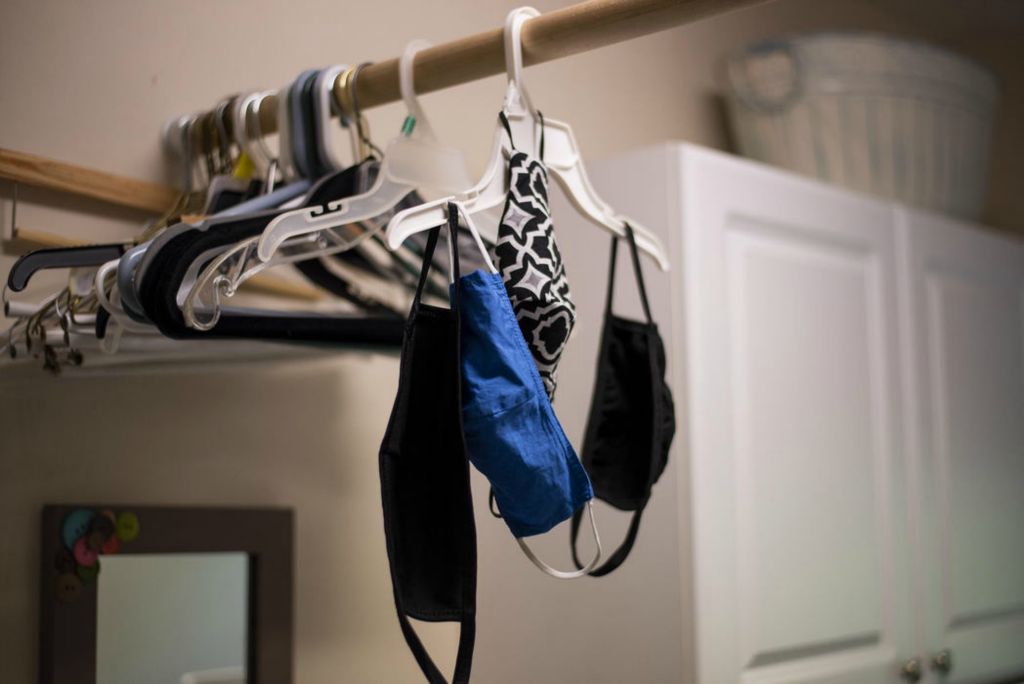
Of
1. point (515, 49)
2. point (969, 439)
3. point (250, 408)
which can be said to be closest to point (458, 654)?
point (515, 49)

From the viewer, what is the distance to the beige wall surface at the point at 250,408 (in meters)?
1.07

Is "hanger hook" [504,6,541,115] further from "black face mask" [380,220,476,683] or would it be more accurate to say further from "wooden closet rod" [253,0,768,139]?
"black face mask" [380,220,476,683]

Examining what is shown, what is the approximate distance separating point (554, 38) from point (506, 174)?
5.1 inches

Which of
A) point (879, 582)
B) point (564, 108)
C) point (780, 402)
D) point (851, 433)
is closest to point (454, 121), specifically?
point (564, 108)

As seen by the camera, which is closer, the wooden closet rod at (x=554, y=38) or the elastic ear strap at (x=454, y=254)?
the elastic ear strap at (x=454, y=254)

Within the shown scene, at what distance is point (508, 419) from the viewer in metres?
0.71

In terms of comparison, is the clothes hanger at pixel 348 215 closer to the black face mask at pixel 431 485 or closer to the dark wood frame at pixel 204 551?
the black face mask at pixel 431 485

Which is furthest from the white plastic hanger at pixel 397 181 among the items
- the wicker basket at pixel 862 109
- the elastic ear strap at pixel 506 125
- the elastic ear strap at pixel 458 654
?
the wicker basket at pixel 862 109

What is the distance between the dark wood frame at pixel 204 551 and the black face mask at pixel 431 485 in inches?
19.9

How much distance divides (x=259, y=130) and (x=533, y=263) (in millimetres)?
436

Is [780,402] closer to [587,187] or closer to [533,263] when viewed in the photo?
[587,187]

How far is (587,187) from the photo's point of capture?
936 mm

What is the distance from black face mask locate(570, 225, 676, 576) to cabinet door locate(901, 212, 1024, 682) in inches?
36.0

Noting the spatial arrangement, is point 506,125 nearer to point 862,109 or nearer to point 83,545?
point 83,545
